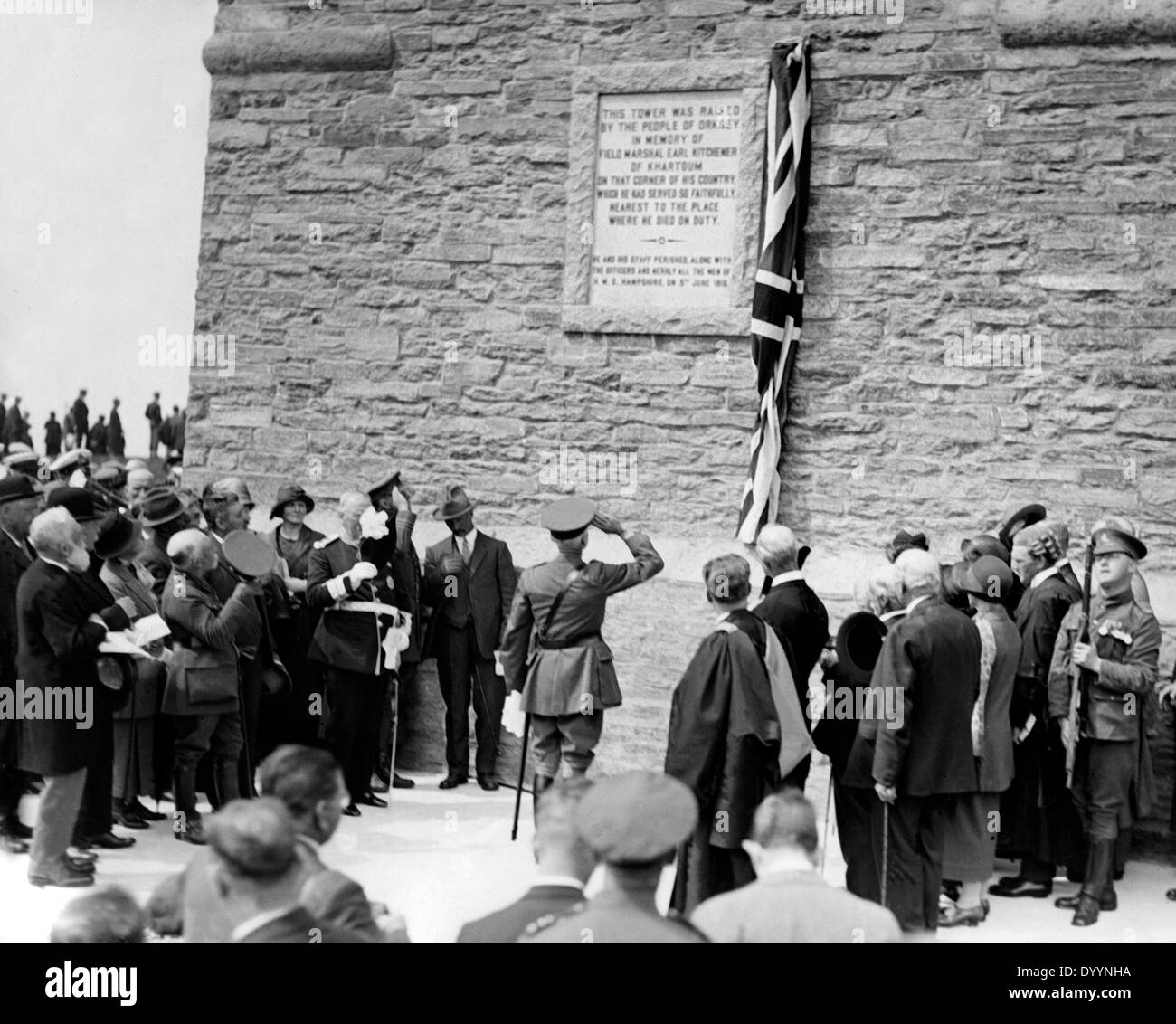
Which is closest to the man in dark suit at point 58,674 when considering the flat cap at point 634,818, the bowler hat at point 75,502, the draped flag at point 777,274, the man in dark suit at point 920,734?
the bowler hat at point 75,502

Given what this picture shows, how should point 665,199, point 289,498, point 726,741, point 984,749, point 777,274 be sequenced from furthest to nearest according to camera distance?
point 665,199
point 777,274
point 289,498
point 984,749
point 726,741

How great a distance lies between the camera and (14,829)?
757cm

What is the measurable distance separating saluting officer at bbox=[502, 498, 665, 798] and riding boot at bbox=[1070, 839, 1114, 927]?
2441 mm

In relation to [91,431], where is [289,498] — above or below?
below

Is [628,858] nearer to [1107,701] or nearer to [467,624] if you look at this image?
[1107,701]

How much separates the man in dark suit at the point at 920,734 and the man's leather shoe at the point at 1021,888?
118cm

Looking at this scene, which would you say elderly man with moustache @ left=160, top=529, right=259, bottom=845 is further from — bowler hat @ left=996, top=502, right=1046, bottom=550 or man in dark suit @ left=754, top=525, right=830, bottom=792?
bowler hat @ left=996, top=502, right=1046, bottom=550

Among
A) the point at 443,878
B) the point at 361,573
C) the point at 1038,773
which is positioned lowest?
the point at 443,878

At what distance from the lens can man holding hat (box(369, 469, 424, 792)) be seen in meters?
8.80

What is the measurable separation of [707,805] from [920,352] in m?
4.14

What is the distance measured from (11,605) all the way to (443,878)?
255 centimetres

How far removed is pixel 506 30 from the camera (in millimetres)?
10172

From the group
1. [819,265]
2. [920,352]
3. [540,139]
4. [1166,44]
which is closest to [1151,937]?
[920,352]

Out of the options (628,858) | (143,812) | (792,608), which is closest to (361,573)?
(143,812)
